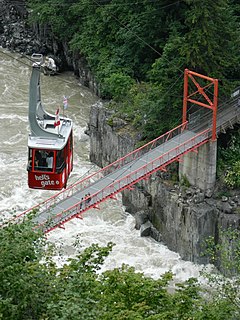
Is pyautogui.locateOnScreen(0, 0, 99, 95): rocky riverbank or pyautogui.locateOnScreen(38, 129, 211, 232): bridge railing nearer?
pyautogui.locateOnScreen(38, 129, 211, 232): bridge railing

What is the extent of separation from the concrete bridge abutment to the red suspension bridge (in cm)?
48

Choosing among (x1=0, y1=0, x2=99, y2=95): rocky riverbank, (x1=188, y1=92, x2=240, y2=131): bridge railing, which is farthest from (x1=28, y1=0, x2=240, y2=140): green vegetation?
(x1=0, y1=0, x2=99, y2=95): rocky riverbank

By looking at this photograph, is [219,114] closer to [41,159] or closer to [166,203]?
[166,203]

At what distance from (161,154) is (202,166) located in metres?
1.97

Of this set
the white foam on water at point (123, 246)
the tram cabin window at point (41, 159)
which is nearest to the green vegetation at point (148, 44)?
the white foam on water at point (123, 246)

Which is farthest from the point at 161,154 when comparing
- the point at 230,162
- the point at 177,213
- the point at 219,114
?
the point at 219,114

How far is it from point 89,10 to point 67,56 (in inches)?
250

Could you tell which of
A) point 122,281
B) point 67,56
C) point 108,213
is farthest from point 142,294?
point 67,56

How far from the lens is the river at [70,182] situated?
4022cm

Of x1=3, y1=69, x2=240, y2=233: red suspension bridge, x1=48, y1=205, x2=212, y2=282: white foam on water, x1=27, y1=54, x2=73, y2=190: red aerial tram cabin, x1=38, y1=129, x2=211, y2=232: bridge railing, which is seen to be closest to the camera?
x1=27, y1=54, x2=73, y2=190: red aerial tram cabin

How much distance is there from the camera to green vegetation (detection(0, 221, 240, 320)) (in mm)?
21375

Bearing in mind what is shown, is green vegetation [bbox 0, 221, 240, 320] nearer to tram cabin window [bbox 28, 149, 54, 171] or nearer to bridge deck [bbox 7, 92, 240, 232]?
tram cabin window [bbox 28, 149, 54, 171]

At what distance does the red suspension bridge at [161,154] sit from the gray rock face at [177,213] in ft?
5.09

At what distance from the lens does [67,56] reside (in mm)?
64875
